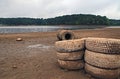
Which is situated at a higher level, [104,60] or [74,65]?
[104,60]

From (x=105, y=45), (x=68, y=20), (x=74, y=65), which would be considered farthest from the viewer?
(x=68, y=20)

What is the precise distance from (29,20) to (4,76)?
153m

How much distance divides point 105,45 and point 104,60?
1.45 ft

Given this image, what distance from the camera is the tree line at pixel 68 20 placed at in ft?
388

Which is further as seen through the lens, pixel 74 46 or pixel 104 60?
pixel 74 46

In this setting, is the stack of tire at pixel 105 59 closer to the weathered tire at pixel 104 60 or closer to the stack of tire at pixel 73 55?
the weathered tire at pixel 104 60

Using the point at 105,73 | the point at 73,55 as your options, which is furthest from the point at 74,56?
the point at 105,73

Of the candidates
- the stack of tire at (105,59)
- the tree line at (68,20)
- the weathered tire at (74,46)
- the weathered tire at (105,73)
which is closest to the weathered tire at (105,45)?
the stack of tire at (105,59)

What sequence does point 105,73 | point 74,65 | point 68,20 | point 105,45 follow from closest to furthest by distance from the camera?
point 105,73 → point 105,45 → point 74,65 → point 68,20

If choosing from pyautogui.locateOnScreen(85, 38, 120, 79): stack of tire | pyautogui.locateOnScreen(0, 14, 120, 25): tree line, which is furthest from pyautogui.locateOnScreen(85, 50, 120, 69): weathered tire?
pyautogui.locateOnScreen(0, 14, 120, 25): tree line

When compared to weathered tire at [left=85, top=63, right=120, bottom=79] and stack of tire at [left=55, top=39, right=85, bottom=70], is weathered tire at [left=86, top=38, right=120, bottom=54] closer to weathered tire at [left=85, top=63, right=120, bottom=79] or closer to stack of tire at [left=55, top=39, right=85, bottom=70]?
stack of tire at [left=55, top=39, right=85, bottom=70]

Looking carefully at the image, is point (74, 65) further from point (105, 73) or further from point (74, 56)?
point (105, 73)

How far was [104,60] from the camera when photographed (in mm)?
5254

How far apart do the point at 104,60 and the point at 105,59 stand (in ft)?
0.13
